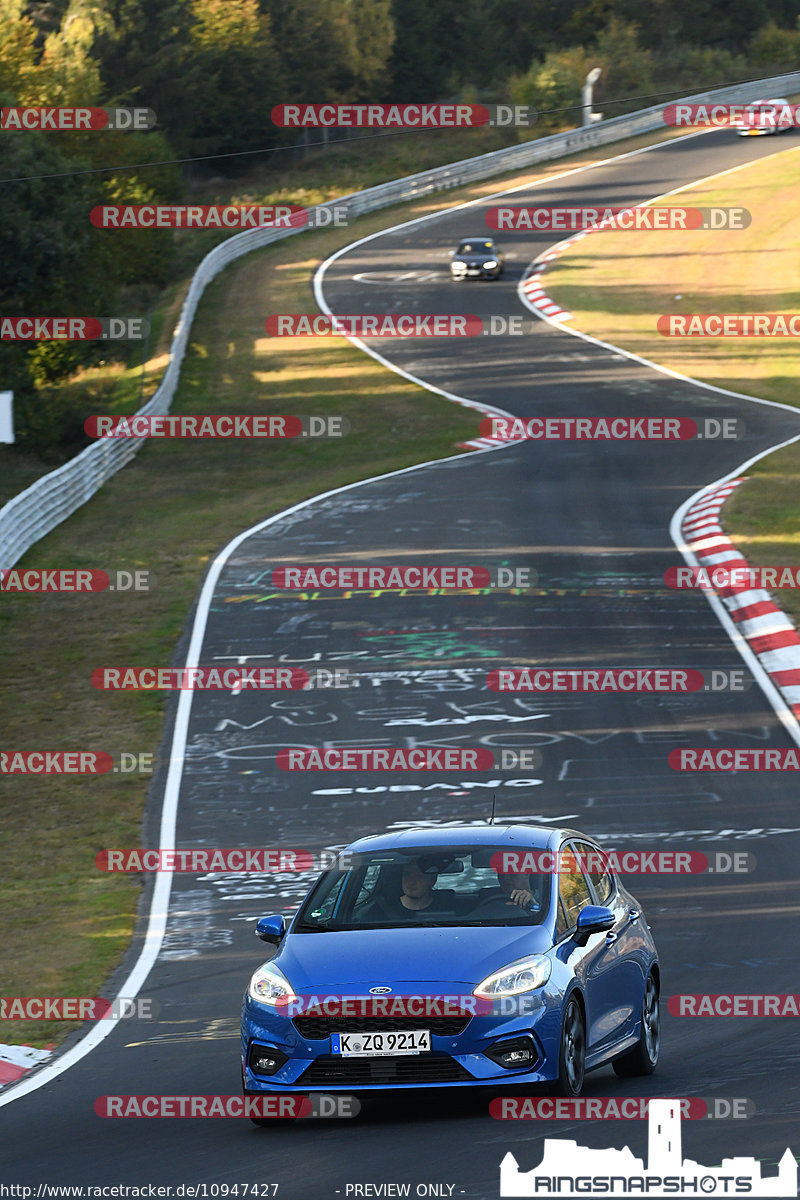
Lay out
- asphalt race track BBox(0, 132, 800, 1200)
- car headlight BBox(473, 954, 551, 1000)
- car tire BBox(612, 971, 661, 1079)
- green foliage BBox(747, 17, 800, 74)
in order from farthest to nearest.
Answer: green foliage BBox(747, 17, 800, 74) → car tire BBox(612, 971, 661, 1079) → car headlight BBox(473, 954, 551, 1000) → asphalt race track BBox(0, 132, 800, 1200)

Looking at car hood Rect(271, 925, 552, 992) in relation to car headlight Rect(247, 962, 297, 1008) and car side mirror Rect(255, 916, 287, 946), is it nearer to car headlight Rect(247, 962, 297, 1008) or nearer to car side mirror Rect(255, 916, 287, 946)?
car headlight Rect(247, 962, 297, 1008)

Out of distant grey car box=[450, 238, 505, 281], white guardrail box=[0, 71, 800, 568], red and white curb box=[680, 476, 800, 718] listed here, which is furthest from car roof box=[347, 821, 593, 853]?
distant grey car box=[450, 238, 505, 281]

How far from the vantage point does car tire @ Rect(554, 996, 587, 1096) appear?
830cm

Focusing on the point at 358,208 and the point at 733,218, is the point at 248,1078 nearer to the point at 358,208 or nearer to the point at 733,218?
the point at 733,218

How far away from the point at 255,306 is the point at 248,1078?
46589 millimetres

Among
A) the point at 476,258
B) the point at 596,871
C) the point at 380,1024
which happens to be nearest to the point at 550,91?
the point at 476,258

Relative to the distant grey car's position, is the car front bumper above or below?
below

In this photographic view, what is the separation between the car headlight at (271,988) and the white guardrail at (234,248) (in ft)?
65.4

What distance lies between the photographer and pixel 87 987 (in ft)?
41.9

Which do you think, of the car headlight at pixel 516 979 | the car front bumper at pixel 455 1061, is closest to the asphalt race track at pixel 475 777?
the car front bumper at pixel 455 1061

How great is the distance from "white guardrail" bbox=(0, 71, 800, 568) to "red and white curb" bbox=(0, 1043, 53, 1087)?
17.4 meters

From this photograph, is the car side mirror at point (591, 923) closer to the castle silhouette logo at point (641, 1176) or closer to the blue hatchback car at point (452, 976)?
the blue hatchback car at point (452, 976)

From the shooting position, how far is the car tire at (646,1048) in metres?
9.38

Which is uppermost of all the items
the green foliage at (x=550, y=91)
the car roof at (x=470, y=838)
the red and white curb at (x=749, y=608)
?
the green foliage at (x=550, y=91)
